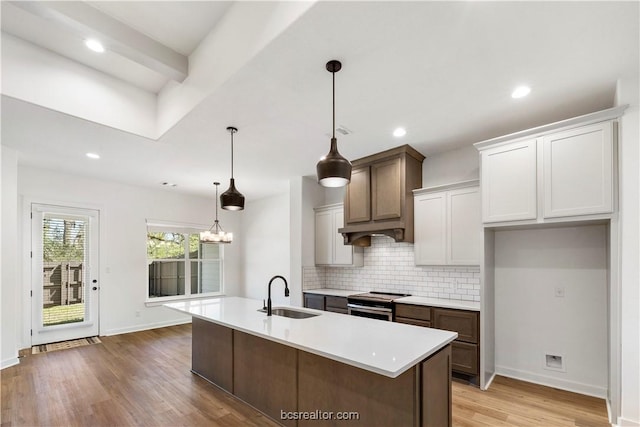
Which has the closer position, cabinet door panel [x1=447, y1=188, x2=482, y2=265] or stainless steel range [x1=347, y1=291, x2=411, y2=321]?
cabinet door panel [x1=447, y1=188, x2=482, y2=265]

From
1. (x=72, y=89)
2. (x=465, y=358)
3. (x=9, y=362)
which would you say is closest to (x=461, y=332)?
(x=465, y=358)

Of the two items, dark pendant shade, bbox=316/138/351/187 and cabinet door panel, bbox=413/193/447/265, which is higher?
dark pendant shade, bbox=316/138/351/187

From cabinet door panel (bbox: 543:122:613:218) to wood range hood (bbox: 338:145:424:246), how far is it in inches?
60.2

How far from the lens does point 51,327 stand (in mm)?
5199

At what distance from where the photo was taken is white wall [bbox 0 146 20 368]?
409 centimetres

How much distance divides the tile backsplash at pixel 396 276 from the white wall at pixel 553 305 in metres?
0.40

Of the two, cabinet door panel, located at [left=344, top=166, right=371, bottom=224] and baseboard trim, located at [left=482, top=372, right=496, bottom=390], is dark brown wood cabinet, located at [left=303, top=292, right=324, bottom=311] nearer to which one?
cabinet door panel, located at [left=344, top=166, right=371, bottom=224]

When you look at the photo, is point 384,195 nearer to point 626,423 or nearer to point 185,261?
point 626,423

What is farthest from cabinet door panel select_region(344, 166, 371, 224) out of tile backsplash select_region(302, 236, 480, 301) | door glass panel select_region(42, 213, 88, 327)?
door glass panel select_region(42, 213, 88, 327)

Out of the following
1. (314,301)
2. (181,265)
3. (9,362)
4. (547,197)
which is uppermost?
(547,197)

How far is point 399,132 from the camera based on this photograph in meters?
3.63

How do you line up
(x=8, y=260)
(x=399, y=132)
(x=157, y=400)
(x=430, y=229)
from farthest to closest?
(x=8, y=260)
(x=430, y=229)
(x=399, y=132)
(x=157, y=400)

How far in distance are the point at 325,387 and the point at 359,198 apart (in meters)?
2.72

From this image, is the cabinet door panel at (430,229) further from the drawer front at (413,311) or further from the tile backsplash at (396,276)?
the drawer front at (413,311)
